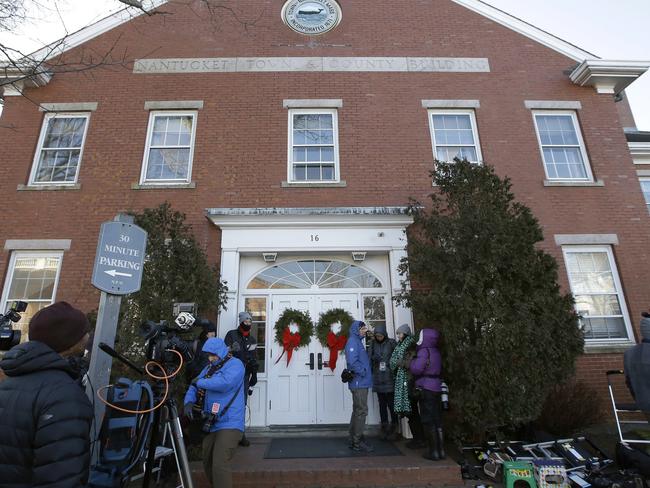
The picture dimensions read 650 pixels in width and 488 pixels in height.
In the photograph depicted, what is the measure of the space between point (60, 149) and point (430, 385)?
9953 millimetres

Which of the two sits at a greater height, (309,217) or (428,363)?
(309,217)

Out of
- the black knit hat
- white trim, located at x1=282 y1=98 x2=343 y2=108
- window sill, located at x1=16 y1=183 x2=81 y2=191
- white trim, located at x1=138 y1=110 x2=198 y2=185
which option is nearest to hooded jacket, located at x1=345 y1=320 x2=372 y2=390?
the black knit hat

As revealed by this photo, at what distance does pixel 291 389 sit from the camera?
25.8ft

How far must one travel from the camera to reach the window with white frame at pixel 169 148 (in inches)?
368

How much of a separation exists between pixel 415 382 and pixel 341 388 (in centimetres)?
212

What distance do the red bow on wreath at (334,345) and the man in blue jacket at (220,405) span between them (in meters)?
3.64

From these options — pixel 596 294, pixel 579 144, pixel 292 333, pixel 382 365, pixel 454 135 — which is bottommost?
pixel 382 365

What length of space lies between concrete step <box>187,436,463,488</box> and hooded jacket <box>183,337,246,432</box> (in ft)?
4.74

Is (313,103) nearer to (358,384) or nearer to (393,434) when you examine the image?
(358,384)

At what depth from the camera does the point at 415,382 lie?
20.3ft

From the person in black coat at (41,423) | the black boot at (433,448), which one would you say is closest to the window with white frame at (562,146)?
the black boot at (433,448)

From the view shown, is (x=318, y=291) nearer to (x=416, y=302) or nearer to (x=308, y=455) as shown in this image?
(x=416, y=302)

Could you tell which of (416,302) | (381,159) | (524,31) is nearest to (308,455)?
(416,302)

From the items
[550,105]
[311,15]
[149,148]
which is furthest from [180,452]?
[550,105]
